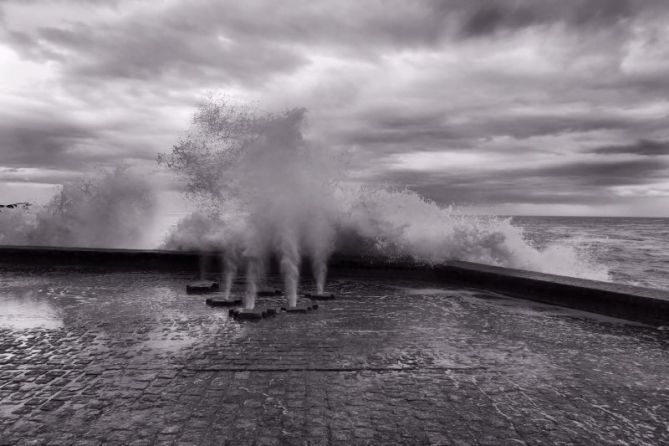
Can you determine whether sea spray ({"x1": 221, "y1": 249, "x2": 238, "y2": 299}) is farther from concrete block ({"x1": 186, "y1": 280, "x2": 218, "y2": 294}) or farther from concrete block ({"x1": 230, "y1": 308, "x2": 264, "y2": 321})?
concrete block ({"x1": 230, "y1": 308, "x2": 264, "y2": 321})

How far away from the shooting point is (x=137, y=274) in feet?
32.3

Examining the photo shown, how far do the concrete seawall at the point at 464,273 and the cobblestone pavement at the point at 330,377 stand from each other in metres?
0.44

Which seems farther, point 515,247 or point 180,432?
point 515,247

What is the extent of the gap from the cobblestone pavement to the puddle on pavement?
0.14 feet

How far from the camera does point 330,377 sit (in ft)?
12.1

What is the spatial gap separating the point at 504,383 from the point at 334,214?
9036mm

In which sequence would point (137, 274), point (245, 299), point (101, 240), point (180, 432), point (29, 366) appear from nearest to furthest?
point (180, 432) < point (29, 366) < point (245, 299) < point (137, 274) < point (101, 240)

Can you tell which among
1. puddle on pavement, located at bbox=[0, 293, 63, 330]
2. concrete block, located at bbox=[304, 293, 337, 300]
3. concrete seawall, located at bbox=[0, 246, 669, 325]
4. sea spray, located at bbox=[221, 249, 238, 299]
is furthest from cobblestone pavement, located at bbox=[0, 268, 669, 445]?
sea spray, located at bbox=[221, 249, 238, 299]

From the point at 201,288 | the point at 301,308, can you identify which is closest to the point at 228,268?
the point at 201,288

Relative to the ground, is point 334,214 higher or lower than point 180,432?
higher

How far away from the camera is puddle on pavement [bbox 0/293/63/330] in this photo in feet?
17.4

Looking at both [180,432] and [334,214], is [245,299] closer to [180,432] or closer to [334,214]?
[180,432]

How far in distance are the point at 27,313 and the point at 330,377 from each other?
434 centimetres

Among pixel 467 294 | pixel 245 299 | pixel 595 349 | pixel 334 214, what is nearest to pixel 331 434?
pixel 595 349
